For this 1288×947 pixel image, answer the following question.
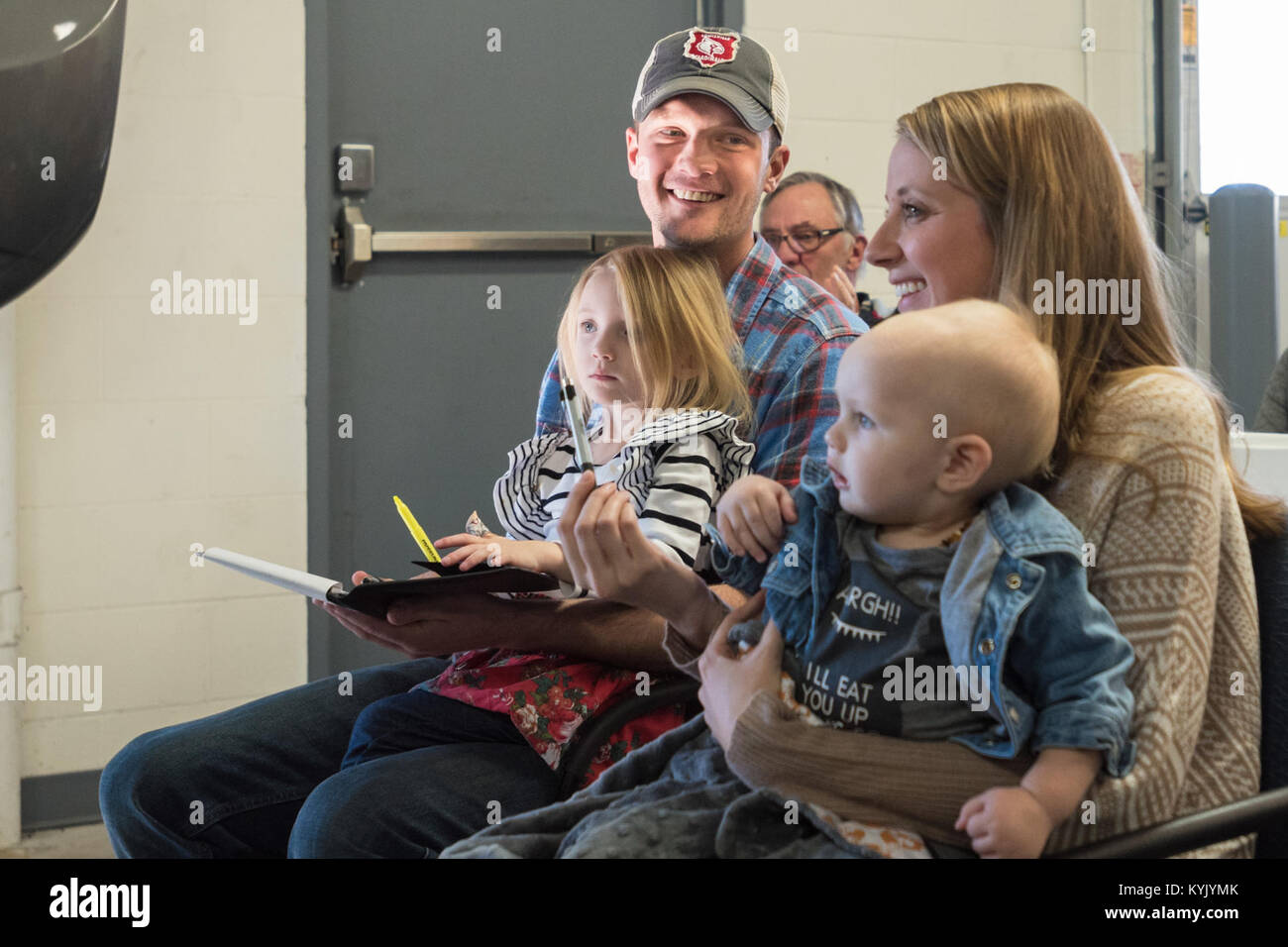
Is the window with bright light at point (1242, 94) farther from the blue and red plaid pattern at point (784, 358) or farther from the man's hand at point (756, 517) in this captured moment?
the man's hand at point (756, 517)

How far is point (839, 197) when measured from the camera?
9.94 ft

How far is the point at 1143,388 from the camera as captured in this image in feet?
3.78

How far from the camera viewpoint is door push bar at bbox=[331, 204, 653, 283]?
2.97 meters

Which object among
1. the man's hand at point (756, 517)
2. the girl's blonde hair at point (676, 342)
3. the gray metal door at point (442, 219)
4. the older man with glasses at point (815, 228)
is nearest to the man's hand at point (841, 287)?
the older man with glasses at point (815, 228)

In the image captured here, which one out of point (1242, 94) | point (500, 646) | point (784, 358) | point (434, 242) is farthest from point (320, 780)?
point (1242, 94)

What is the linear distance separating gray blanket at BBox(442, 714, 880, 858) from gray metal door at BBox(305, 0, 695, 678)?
194cm

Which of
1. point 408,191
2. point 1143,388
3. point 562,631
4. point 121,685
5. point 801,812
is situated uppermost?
point 408,191

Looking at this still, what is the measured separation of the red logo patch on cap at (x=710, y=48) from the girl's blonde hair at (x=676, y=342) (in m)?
0.33

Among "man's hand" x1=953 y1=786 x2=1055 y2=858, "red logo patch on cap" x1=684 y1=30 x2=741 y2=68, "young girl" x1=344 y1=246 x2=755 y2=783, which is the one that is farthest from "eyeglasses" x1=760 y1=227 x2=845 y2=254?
"man's hand" x1=953 y1=786 x2=1055 y2=858

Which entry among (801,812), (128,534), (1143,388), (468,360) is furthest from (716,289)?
(128,534)

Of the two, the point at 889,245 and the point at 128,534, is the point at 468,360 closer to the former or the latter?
the point at 128,534

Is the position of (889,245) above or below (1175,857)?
above

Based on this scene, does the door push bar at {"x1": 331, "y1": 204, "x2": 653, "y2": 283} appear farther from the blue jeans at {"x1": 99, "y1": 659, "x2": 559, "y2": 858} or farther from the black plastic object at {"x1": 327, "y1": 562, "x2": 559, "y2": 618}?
the black plastic object at {"x1": 327, "y1": 562, "x2": 559, "y2": 618}
